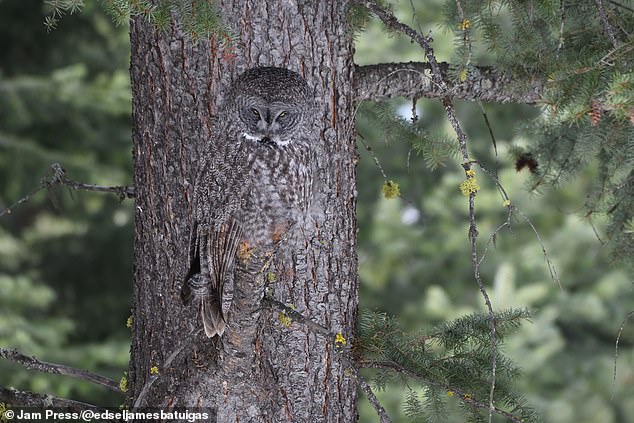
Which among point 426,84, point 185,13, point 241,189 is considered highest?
point 426,84

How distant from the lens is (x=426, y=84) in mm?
3619

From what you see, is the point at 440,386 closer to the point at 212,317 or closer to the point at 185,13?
the point at 212,317

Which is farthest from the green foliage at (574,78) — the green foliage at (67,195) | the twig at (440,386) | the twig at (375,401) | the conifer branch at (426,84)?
the green foliage at (67,195)

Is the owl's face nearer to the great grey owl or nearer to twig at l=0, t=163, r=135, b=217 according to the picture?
the great grey owl

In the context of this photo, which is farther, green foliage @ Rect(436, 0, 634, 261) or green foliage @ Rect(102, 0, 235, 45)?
green foliage @ Rect(436, 0, 634, 261)

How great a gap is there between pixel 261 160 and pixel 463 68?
0.83 metres

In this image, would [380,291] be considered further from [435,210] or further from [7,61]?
[7,61]

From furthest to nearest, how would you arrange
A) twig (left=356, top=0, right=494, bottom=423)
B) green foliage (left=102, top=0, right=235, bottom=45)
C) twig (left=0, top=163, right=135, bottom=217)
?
1. twig (left=0, top=163, right=135, bottom=217)
2. twig (left=356, top=0, right=494, bottom=423)
3. green foliage (left=102, top=0, right=235, bottom=45)

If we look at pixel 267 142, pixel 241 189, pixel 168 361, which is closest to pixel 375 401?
pixel 168 361

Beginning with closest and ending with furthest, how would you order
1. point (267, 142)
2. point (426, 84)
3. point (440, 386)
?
1. point (267, 142)
2. point (440, 386)
3. point (426, 84)

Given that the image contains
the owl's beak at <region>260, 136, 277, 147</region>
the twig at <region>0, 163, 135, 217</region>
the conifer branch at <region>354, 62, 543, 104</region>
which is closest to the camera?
the owl's beak at <region>260, 136, 277, 147</region>

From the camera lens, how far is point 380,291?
42.9 ft

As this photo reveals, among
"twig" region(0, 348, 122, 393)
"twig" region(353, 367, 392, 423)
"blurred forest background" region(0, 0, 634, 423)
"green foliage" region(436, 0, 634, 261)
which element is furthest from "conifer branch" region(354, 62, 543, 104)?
"blurred forest background" region(0, 0, 634, 423)

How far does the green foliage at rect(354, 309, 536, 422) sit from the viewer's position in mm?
3369
